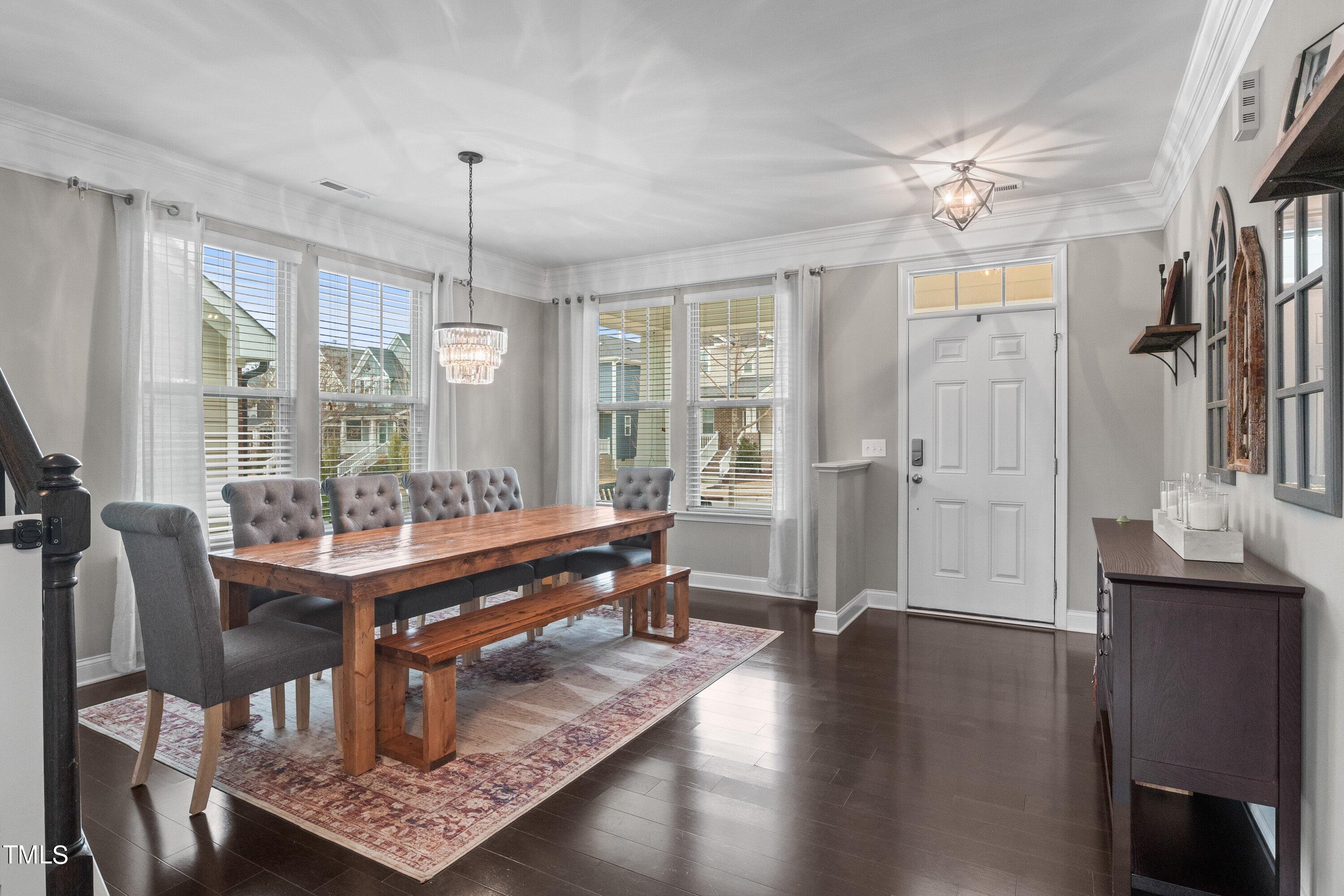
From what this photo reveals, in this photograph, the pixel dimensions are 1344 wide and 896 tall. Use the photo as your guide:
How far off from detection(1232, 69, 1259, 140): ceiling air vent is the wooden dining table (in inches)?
119

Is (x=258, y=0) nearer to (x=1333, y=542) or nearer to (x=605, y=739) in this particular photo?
(x=605, y=739)

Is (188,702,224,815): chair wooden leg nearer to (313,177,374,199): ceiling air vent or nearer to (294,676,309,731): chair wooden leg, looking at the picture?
(294,676,309,731): chair wooden leg

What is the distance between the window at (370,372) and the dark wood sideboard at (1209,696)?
4.38 metres

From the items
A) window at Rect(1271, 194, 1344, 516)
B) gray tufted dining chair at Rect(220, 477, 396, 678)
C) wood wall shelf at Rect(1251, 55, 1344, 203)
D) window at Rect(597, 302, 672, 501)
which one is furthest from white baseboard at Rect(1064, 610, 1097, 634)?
gray tufted dining chair at Rect(220, 477, 396, 678)

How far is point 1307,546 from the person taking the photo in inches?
72.0

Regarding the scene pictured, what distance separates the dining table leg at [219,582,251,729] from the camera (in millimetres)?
2939

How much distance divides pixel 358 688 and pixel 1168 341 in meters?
3.84

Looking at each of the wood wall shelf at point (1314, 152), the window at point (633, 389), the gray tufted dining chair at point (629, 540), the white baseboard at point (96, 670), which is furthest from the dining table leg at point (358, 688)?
the window at point (633, 389)

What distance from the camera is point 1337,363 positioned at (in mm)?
1589

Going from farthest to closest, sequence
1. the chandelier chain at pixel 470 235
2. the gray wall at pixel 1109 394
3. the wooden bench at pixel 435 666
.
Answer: the gray wall at pixel 1109 394 < the chandelier chain at pixel 470 235 < the wooden bench at pixel 435 666

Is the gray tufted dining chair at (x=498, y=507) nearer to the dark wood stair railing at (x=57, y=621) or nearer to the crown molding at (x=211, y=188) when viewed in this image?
the crown molding at (x=211, y=188)

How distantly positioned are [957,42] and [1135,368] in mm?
2561

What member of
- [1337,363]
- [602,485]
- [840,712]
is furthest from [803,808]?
[602,485]

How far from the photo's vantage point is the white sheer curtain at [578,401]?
6.13m
